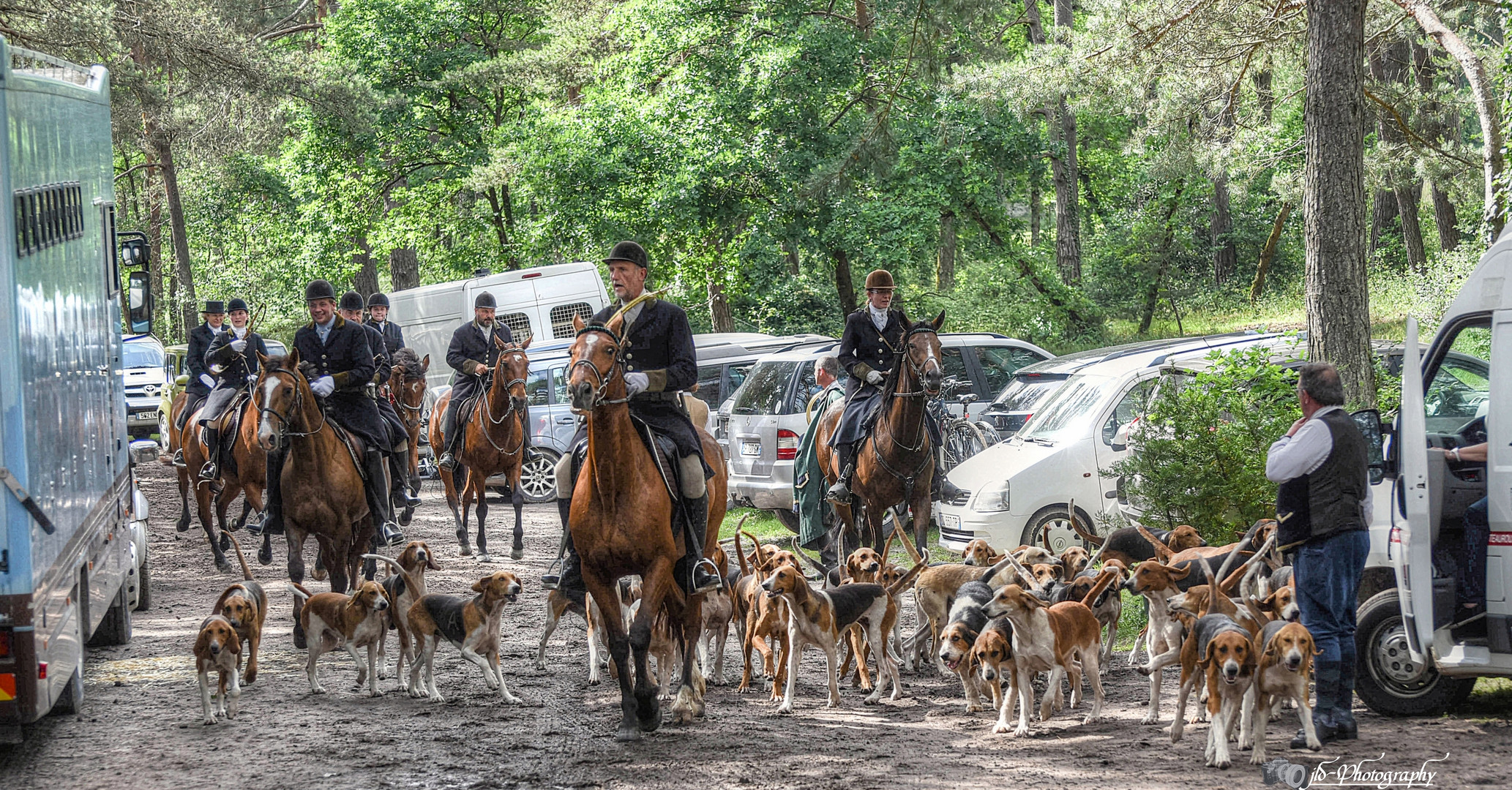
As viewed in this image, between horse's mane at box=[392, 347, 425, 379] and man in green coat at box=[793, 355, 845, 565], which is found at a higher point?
horse's mane at box=[392, 347, 425, 379]

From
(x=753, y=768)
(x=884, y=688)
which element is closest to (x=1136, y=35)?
(x=884, y=688)

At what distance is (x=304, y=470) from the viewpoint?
10.7 m

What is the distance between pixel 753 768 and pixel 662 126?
19717 millimetres

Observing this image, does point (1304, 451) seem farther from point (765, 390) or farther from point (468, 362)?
point (468, 362)

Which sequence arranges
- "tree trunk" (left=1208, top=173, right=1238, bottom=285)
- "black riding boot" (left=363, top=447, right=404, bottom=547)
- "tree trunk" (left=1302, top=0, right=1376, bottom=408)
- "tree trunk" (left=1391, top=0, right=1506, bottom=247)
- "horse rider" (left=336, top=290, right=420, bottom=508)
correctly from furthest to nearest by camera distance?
"tree trunk" (left=1208, top=173, right=1238, bottom=285)
"tree trunk" (left=1391, top=0, right=1506, bottom=247)
"horse rider" (left=336, top=290, right=420, bottom=508)
"tree trunk" (left=1302, top=0, right=1376, bottom=408)
"black riding boot" (left=363, top=447, right=404, bottom=547)

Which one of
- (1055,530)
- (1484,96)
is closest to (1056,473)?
(1055,530)

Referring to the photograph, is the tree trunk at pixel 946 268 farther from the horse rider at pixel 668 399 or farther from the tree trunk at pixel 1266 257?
the horse rider at pixel 668 399

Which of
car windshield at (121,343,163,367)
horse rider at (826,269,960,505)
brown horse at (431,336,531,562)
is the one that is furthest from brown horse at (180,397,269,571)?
car windshield at (121,343,163,367)

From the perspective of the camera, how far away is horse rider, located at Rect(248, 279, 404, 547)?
1148 cm

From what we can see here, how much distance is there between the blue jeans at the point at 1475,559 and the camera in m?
6.99

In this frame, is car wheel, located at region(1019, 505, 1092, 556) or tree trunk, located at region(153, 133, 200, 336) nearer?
car wheel, located at region(1019, 505, 1092, 556)

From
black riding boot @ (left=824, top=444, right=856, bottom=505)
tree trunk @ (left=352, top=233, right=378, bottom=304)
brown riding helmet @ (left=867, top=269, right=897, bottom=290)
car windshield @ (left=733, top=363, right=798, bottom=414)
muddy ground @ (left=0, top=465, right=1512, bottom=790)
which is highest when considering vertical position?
tree trunk @ (left=352, top=233, right=378, bottom=304)

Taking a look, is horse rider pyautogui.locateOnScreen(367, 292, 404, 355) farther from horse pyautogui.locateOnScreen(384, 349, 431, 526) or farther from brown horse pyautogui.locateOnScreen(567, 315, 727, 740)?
brown horse pyautogui.locateOnScreen(567, 315, 727, 740)

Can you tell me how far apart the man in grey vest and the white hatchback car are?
4.64 meters
